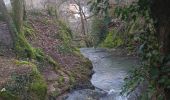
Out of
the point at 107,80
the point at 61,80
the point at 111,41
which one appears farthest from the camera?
the point at 111,41

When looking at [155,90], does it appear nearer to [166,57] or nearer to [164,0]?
[166,57]

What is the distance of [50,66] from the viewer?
45.7ft

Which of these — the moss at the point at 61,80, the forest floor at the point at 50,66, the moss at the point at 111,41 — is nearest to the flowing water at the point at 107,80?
the forest floor at the point at 50,66

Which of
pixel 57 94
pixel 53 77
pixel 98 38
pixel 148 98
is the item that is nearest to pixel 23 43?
pixel 53 77

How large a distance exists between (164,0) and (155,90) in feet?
2.68

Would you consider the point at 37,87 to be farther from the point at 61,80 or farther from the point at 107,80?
the point at 107,80

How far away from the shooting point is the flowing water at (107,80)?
1247 centimetres

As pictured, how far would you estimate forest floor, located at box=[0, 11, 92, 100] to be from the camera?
39.3 ft

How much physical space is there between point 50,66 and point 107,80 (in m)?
2.54

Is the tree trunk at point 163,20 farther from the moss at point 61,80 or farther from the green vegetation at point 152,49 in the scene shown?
the moss at point 61,80

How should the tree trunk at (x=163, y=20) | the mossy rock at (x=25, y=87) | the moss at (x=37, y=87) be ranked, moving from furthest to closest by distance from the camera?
the moss at (x=37, y=87), the mossy rock at (x=25, y=87), the tree trunk at (x=163, y=20)

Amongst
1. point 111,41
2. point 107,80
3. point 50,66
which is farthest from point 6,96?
point 111,41

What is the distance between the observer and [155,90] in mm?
3244

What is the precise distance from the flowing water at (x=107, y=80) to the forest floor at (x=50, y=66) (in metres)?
0.45
